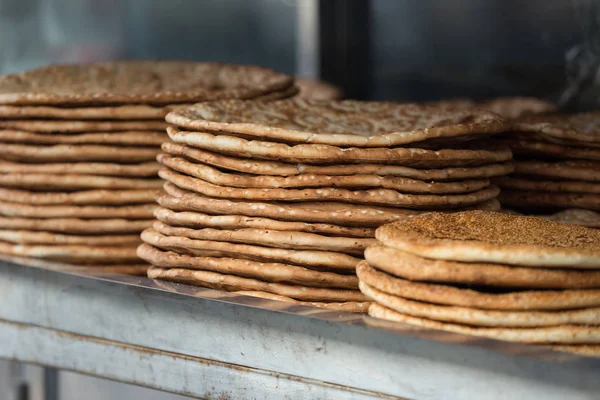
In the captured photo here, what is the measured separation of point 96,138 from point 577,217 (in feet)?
3.25

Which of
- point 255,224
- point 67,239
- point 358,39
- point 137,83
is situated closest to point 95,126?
point 67,239

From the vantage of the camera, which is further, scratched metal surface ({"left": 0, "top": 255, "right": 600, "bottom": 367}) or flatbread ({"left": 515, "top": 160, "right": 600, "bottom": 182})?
flatbread ({"left": 515, "top": 160, "right": 600, "bottom": 182})

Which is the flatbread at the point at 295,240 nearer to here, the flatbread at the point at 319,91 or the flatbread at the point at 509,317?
the flatbread at the point at 509,317

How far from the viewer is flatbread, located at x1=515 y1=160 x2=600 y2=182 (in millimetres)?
1686

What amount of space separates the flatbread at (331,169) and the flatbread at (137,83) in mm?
309

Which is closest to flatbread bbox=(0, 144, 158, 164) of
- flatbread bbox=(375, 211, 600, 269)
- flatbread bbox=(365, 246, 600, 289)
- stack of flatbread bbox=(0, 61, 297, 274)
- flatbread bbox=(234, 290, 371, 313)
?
stack of flatbread bbox=(0, 61, 297, 274)

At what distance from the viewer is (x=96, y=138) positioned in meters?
1.82

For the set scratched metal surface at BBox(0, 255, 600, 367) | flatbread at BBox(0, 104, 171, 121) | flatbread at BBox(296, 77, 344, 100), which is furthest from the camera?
flatbread at BBox(296, 77, 344, 100)

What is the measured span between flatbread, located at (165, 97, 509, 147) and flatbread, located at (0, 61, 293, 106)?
13 cm

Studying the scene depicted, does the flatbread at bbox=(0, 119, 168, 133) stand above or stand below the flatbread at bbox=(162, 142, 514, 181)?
above

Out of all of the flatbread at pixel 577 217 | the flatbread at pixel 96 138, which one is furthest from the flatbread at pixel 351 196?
the flatbread at pixel 96 138

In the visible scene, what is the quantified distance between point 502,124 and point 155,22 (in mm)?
2526

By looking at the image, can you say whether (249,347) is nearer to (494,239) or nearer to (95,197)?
(494,239)

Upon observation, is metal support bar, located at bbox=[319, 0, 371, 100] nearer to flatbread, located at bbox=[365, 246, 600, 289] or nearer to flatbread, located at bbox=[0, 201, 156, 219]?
flatbread, located at bbox=[0, 201, 156, 219]
